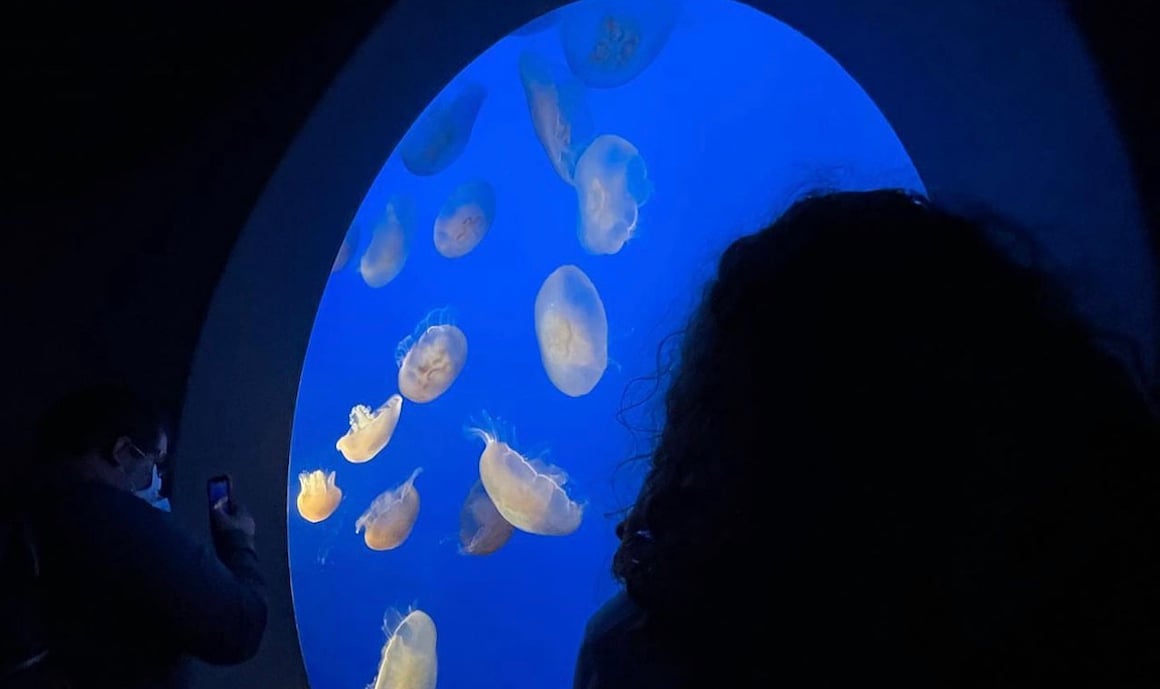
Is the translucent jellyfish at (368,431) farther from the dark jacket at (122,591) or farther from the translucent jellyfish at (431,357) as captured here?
the dark jacket at (122,591)

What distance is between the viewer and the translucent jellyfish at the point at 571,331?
8.71ft

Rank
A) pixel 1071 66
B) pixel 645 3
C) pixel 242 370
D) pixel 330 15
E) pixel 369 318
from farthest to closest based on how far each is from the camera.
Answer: pixel 369 318, pixel 645 3, pixel 242 370, pixel 330 15, pixel 1071 66

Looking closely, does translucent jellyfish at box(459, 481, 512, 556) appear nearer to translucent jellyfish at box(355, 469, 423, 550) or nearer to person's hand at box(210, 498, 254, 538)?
translucent jellyfish at box(355, 469, 423, 550)

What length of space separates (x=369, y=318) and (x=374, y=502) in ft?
1.77

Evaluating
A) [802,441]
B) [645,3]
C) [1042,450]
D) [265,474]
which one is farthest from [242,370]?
[1042,450]

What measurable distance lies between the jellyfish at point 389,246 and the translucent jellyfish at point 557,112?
0.46 meters

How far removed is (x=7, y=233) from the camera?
5.58 ft

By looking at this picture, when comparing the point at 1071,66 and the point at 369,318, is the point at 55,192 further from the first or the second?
the point at 1071,66

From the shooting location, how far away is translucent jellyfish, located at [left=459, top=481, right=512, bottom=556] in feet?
→ 8.55

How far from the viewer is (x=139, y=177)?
174cm

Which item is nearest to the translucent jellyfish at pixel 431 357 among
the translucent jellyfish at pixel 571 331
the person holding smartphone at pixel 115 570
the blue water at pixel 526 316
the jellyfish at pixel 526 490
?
the blue water at pixel 526 316

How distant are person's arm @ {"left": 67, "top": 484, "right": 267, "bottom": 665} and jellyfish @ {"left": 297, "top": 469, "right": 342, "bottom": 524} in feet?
2.93

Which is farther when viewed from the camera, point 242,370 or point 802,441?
point 242,370

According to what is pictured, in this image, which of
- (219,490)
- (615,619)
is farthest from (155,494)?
(615,619)
